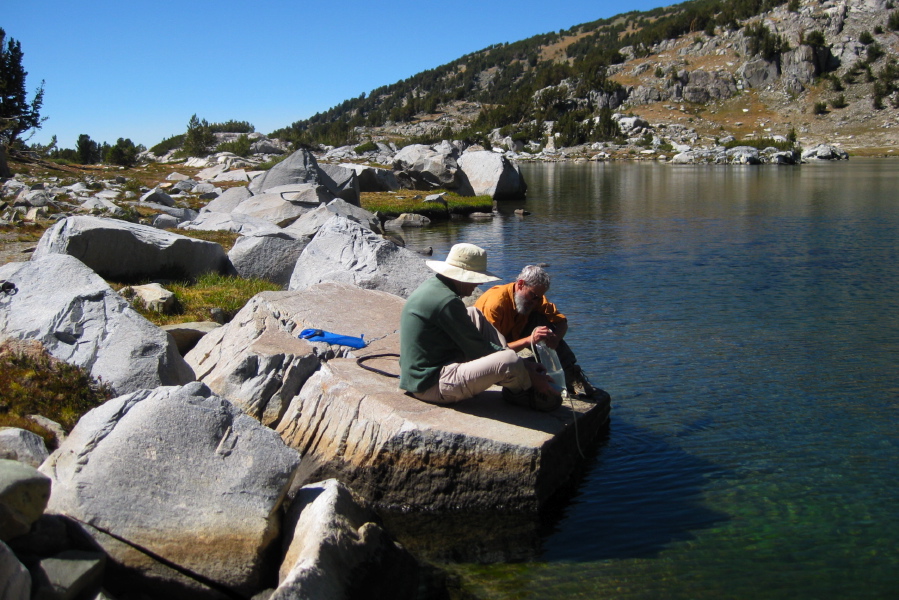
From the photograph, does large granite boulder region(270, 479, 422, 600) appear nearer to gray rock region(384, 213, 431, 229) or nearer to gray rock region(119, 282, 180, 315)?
gray rock region(119, 282, 180, 315)

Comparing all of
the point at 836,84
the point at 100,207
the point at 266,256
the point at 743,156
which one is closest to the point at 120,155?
the point at 100,207

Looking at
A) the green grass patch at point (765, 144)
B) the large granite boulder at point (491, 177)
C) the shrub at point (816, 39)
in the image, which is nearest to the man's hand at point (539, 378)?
the large granite boulder at point (491, 177)

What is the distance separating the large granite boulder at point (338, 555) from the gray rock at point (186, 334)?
4790mm

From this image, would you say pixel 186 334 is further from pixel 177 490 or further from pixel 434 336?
pixel 177 490

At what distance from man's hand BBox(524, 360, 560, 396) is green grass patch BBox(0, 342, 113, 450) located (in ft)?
15.1

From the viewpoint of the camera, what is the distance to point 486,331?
27.4 feet

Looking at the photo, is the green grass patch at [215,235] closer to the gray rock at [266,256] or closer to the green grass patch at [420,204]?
the gray rock at [266,256]

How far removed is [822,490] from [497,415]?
3.73m

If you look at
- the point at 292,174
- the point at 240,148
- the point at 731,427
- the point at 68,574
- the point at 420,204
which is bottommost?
the point at 731,427

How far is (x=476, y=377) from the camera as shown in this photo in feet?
25.3

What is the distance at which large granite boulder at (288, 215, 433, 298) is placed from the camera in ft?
45.6

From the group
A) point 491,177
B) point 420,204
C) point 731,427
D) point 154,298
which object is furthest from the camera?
point 491,177

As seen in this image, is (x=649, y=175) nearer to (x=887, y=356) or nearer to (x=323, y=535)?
(x=887, y=356)

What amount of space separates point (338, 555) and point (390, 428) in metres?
1.99
